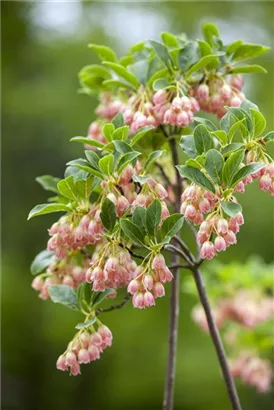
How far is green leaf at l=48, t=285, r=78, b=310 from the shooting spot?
1.56 metres

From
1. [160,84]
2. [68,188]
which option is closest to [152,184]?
[68,188]

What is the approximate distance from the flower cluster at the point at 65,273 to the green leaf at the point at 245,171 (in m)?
0.54

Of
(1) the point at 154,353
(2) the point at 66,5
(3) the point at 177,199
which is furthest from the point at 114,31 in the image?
(3) the point at 177,199

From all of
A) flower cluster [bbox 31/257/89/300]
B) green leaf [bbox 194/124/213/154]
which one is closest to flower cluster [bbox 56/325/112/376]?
flower cluster [bbox 31/257/89/300]

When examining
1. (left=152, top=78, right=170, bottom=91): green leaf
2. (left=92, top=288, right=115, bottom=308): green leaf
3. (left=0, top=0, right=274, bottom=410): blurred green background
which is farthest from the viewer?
(left=0, top=0, right=274, bottom=410): blurred green background

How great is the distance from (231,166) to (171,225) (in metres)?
0.18

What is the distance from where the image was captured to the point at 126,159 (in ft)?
4.60

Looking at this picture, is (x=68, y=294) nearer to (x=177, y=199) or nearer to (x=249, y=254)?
(x=177, y=199)

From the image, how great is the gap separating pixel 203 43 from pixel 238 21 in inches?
322

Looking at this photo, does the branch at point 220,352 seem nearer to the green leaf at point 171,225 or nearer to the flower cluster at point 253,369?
the green leaf at point 171,225

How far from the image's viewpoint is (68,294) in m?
1.58

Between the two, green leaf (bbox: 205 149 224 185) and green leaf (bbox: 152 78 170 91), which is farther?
green leaf (bbox: 152 78 170 91)

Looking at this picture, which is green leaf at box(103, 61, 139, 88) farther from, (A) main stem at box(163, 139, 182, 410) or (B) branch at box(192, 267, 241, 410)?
(B) branch at box(192, 267, 241, 410)

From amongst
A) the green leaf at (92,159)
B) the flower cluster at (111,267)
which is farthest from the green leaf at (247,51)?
the flower cluster at (111,267)
